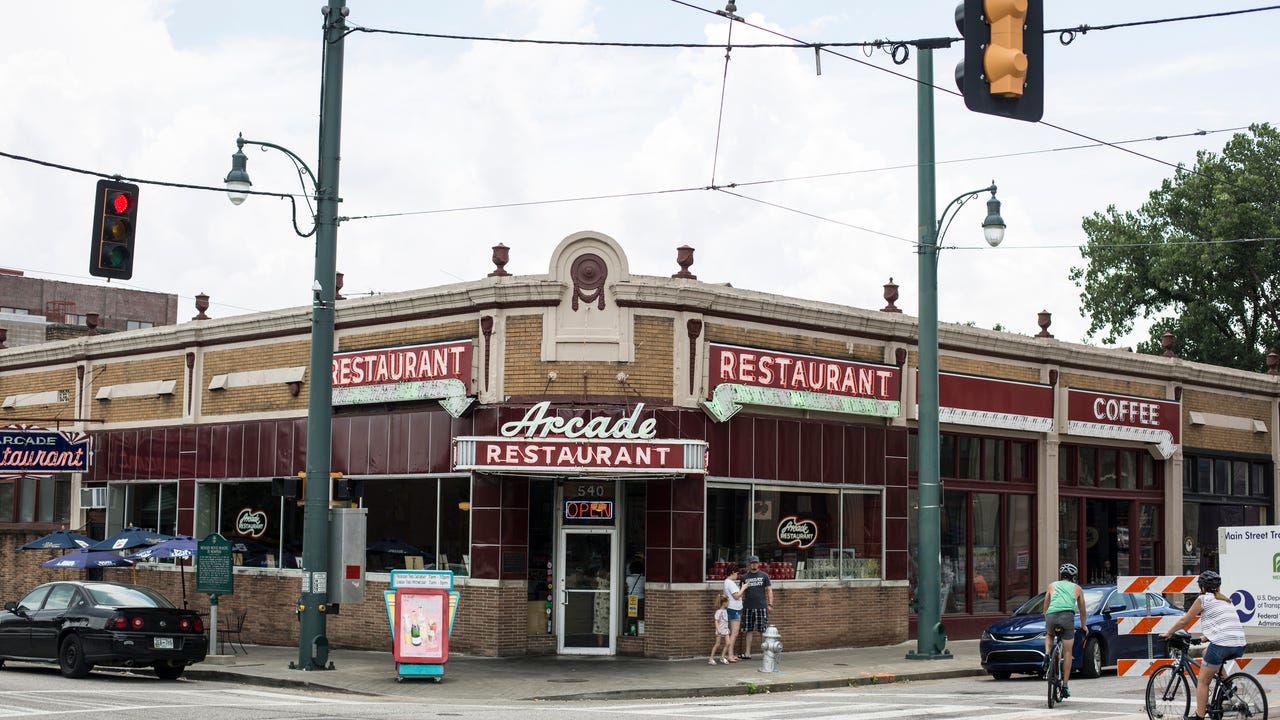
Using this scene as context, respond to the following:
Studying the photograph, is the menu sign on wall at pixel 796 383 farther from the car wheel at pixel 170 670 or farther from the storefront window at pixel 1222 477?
the storefront window at pixel 1222 477

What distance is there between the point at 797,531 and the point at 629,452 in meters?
4.78

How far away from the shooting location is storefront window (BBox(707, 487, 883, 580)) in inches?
984

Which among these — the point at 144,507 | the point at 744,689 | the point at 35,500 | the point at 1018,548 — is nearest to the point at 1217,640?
the point at 744,689

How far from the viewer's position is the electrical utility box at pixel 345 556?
2191 centimetres

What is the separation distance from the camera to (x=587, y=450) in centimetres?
2283

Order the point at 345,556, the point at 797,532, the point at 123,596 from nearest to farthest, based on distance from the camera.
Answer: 1. the point at 123,596
2. the point at 345,556
3. the point at 797,532

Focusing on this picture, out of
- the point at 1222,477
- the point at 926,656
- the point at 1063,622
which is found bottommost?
the point at 926,656

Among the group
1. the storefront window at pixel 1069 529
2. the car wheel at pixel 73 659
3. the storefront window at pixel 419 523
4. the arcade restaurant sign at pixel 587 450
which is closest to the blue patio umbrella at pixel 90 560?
the storefront window at pixel 419 523

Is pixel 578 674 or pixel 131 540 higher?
pixel 131 540

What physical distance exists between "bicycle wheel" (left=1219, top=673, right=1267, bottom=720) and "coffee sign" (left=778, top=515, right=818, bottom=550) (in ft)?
40.0

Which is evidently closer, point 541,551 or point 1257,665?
point 1257,665

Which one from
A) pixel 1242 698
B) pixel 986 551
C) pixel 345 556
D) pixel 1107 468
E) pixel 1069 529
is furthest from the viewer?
pixel 1107 468

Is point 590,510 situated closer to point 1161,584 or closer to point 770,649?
point 770,649

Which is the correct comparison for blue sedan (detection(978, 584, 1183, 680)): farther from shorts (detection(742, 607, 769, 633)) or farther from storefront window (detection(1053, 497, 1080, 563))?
storefront window (detection(1053, 497, 1080, 563))
